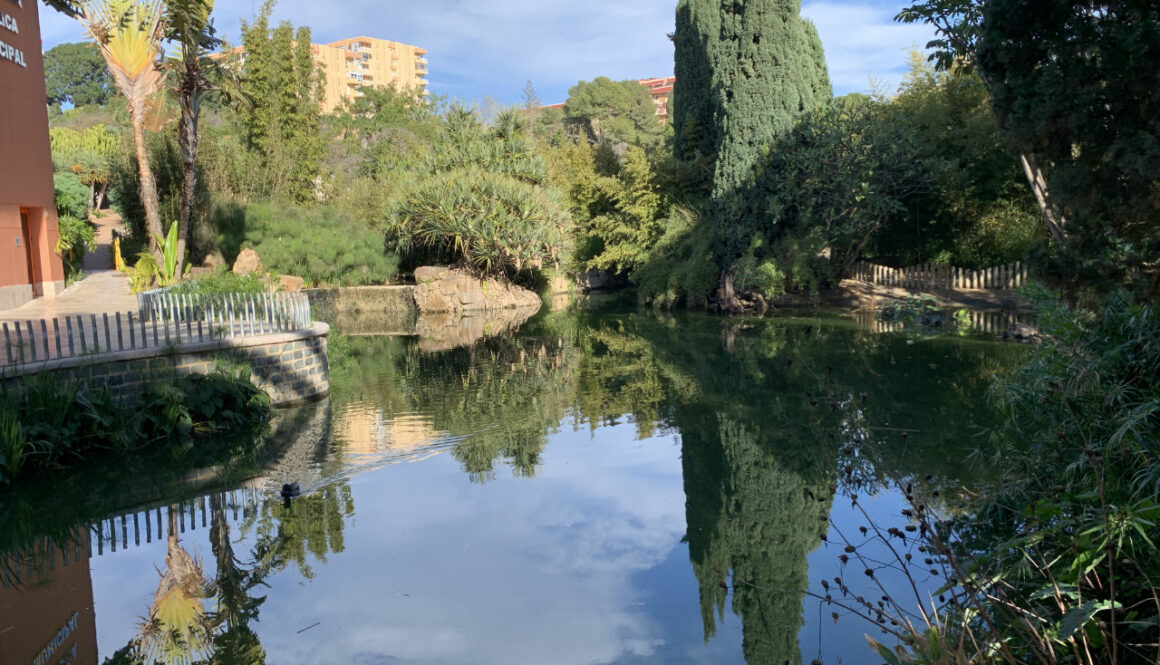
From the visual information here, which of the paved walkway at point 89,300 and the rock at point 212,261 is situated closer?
the paved walkway at point 89,300

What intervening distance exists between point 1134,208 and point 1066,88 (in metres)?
0.89

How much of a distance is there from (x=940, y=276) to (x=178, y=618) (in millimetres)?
21922

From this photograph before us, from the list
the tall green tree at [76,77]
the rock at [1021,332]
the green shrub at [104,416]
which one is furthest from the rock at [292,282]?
the tall green tree at [76,77]

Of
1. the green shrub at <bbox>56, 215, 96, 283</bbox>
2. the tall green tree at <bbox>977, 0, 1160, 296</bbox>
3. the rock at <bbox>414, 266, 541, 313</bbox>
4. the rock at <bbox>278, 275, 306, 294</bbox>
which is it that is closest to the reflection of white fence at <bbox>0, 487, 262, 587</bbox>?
the tall green tree at <bbox>977, 0, 1160, 296</bbox>

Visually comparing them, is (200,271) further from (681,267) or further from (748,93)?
(748,93)

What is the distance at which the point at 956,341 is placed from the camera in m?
15.3

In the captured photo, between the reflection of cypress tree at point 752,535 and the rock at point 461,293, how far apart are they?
17558mm

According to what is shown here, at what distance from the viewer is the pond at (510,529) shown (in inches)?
195

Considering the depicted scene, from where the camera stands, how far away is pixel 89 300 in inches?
632

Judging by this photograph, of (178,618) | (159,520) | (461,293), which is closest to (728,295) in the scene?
(461,293)

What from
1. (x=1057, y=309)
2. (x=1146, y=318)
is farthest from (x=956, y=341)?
(x=1146, y=318)

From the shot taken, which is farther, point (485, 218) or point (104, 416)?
point (485, 218)

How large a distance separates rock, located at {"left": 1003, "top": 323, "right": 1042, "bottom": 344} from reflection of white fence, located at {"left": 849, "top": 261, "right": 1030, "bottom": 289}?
19.3 ft

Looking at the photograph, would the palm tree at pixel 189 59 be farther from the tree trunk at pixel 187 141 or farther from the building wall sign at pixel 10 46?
the building wall sign at pixel 10 46
